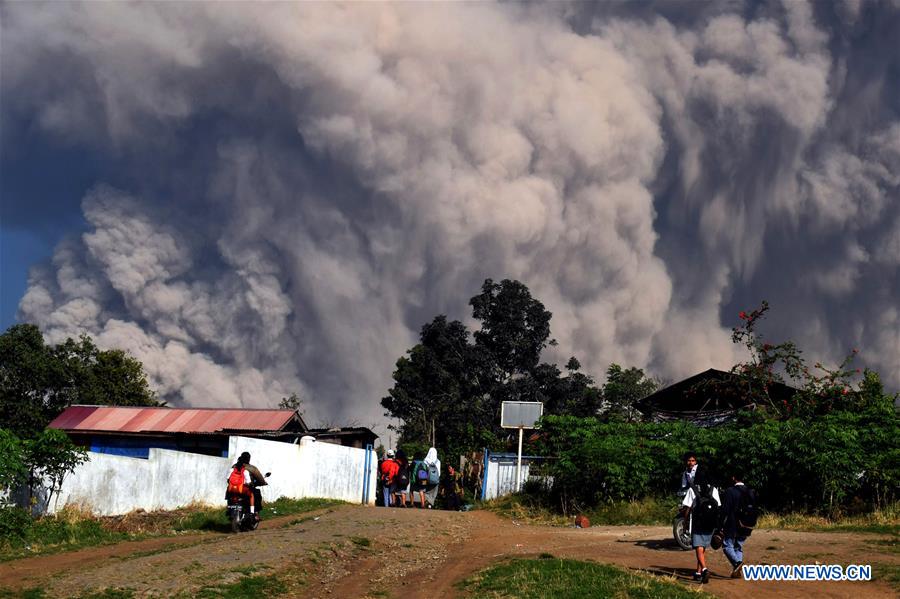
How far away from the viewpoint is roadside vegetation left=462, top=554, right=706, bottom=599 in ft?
41.3

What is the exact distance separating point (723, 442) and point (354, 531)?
11003mm

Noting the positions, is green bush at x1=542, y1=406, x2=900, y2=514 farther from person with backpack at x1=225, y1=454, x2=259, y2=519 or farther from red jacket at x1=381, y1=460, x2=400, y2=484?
person with backpack at x1=225, y1=454, x2=259, y2=519

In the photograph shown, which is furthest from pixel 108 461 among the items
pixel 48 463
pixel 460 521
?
pixel 460 521

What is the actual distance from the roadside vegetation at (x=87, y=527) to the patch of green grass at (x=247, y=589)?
202 inches

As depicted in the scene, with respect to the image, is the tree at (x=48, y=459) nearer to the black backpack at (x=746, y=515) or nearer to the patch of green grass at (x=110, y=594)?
the patch of green grass at (x=110, y=594)

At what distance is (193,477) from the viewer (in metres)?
24.8

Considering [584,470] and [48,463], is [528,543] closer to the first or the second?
[584,470]

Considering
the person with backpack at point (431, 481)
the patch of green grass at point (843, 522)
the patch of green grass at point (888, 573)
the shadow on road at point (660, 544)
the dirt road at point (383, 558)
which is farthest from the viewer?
the person with backpack at point (431, 481)

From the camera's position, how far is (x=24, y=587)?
492 inches

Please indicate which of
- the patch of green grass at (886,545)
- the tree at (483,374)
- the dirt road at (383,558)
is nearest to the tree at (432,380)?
the tree at (483,374)

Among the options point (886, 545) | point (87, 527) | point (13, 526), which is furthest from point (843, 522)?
point (13, 526)

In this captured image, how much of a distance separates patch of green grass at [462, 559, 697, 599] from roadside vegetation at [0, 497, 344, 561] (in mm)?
8726

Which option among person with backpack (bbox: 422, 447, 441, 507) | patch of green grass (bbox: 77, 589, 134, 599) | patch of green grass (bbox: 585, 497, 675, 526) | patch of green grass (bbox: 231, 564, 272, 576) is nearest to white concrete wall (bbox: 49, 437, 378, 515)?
person with backpack (bbox: 422, 447, 441, 507)

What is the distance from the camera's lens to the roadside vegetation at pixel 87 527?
16.9 meters
